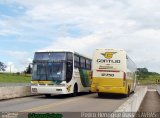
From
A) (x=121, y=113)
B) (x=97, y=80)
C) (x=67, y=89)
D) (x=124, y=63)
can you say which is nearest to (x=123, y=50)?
(x=124, y=63)

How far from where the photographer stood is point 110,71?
3102cm

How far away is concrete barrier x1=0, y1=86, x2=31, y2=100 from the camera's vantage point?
2788 cm

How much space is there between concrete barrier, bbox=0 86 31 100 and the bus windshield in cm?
154

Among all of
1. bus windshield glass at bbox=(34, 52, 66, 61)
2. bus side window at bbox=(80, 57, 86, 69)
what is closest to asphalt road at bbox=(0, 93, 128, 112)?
bus windshield glass at bbox=(34, 52, 66, 61)

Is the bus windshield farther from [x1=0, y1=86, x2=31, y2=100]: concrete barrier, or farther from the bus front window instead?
[x1=0, y1=86, x2=31, y2=100]: concrete barrier

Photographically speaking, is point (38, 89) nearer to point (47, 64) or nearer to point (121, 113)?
point (47, 64)

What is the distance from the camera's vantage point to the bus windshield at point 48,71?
30.1 m

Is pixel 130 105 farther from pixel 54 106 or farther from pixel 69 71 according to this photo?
pixel 69 71

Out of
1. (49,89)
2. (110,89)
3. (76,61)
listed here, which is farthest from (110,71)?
(49,89)

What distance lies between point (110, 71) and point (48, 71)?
4431 mm

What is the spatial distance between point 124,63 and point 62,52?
177 inches

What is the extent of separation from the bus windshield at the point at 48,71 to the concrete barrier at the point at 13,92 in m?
1.54

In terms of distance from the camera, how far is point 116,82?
1215 inches

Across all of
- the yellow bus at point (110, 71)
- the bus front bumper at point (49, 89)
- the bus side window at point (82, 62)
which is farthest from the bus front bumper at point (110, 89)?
the bus side window at point (82, 62)
